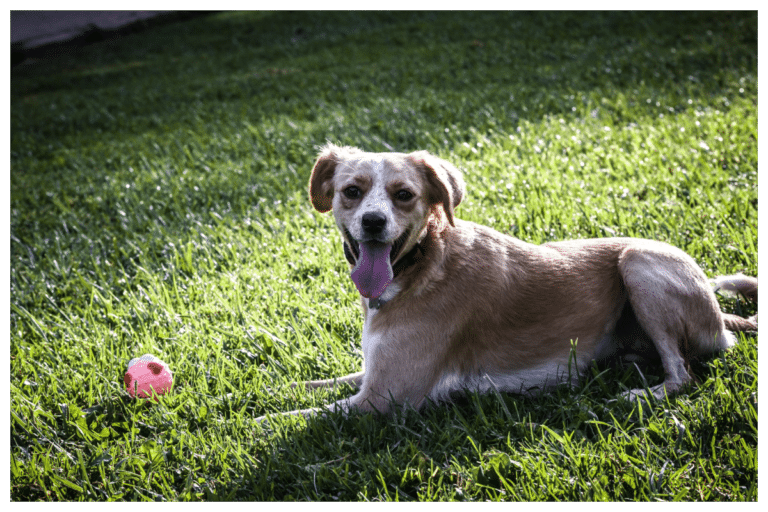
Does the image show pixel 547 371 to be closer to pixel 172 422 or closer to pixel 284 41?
pixel 172 422

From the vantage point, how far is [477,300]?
10.4 ft

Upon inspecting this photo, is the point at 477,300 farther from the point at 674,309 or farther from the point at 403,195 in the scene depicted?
the point at 674,309

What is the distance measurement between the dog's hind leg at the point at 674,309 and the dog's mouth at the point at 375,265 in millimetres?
1297

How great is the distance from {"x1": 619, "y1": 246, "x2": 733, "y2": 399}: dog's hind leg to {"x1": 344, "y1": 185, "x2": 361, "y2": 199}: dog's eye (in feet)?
5.06

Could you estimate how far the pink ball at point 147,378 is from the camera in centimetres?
344

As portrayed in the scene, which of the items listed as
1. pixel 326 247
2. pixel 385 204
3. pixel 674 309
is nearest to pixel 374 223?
pixel 385 204

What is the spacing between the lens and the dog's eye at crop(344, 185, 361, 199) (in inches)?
123

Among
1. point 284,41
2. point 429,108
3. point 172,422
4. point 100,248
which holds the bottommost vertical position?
point 172,422

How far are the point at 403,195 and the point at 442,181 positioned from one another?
226mm

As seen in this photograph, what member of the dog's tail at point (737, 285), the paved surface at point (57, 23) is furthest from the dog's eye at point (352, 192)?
the paved surface at point (57, 23)

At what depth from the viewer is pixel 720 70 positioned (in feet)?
29.3

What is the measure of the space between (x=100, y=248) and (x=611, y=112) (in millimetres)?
6259

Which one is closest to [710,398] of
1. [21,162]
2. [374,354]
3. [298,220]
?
[374,354]

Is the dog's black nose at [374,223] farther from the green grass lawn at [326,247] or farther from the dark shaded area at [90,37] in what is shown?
the dark shaded area at [90,37]
